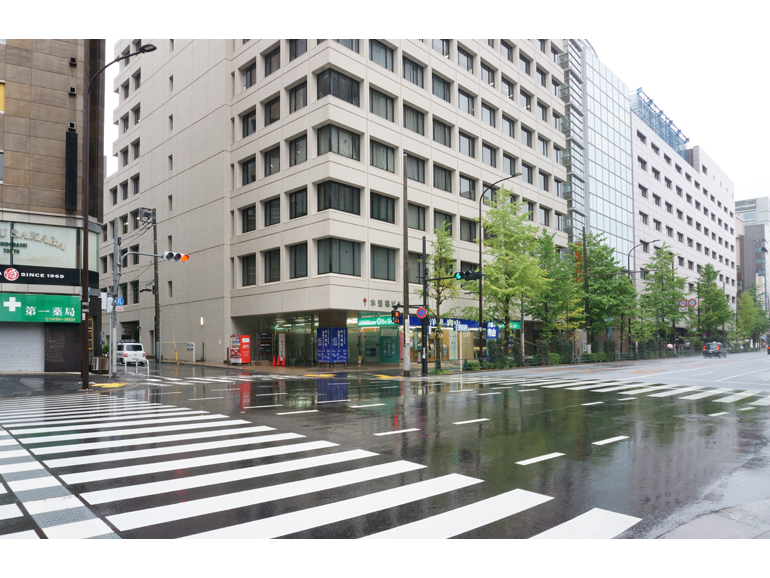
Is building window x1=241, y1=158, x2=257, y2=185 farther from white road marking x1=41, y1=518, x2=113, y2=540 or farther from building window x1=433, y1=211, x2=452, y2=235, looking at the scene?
white road marking x1=41, y1=518, x2=113, y2=540

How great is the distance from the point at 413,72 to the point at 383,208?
11.9m

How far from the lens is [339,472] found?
24.9 ft

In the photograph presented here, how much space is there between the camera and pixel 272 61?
131 ft

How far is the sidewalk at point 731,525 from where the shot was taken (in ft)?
17.1

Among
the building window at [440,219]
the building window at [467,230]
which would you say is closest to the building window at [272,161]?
the building window at [440,219]

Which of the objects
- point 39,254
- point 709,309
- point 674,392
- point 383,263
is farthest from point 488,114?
point 709,309

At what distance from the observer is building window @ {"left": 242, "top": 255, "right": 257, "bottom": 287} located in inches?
1618

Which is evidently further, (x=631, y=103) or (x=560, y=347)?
(x=631, y=103)

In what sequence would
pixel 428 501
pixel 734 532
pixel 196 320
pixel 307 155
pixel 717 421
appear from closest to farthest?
pixel 734 532, pixel 428 501, pixel 717 421, pixel 307 155, pixel 196 320

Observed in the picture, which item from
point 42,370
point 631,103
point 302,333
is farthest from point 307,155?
point 631,103

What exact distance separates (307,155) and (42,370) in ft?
67.1

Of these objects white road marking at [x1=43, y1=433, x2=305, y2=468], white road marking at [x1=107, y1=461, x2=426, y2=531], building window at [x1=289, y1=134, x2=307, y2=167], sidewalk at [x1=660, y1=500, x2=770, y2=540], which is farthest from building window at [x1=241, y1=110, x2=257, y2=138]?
sidewalk at [x1=660, y1=500, x2=770, y2=540]

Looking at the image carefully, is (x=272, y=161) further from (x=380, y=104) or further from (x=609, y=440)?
(x=609, y=440)

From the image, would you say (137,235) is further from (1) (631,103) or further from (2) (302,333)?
(1) (631,103)
